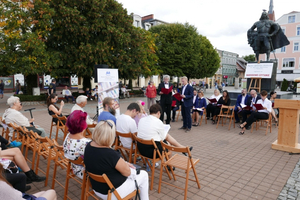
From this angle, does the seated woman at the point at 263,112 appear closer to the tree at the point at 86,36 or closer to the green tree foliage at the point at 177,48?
the tree at the point at 86,36

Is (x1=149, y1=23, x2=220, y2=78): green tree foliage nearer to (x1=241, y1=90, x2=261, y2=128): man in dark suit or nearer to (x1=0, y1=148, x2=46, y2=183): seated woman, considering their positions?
(x1=241, y1=90, x2=261, y2=128): man in dark suit

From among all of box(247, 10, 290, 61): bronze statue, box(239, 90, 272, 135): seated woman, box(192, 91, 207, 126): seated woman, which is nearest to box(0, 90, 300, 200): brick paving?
box(239, 90, 272, 135): seated woman

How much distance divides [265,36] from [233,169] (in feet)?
30.5

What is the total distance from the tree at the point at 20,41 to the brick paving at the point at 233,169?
11.5 metres

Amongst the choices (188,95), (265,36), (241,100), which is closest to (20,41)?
(188,95)

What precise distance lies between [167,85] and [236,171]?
469 cm

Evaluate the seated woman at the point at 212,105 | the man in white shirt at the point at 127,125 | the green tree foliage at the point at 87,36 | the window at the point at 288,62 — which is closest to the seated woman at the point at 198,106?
the seated woman at the point at 212,105

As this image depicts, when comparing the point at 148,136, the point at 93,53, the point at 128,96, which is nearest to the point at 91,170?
the point at 148,136

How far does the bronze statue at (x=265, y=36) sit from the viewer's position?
1095 centimetres

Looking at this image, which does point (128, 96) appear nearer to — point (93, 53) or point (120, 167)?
point (93, 53)

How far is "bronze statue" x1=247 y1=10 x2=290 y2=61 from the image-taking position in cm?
1095

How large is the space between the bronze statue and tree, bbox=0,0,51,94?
13247 mm

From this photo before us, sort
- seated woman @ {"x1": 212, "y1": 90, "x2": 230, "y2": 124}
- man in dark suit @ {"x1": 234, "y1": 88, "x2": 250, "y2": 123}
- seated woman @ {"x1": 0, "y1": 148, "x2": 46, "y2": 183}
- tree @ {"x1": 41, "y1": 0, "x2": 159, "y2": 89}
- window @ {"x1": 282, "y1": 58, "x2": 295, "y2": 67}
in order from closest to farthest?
seated woman @ {"x1": 0, "y1": 148, "x2": 46, "y2": 183}, man in dark suit @ {"x1": 234, "y1": 88, "x2": 250, "y2": 123}, seated woman @ {"x1": 212, "y1": 90, "x2": 230, "y2": 124}, tree @ {"x1": 41, "y1": 0, "x2": 159, "y2": 89}, window @ {"x1": 282, "y1": 58, "x2": 295, "y2": 67}

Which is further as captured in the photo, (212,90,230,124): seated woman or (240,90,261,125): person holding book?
(212,90,230,124): seated woman
